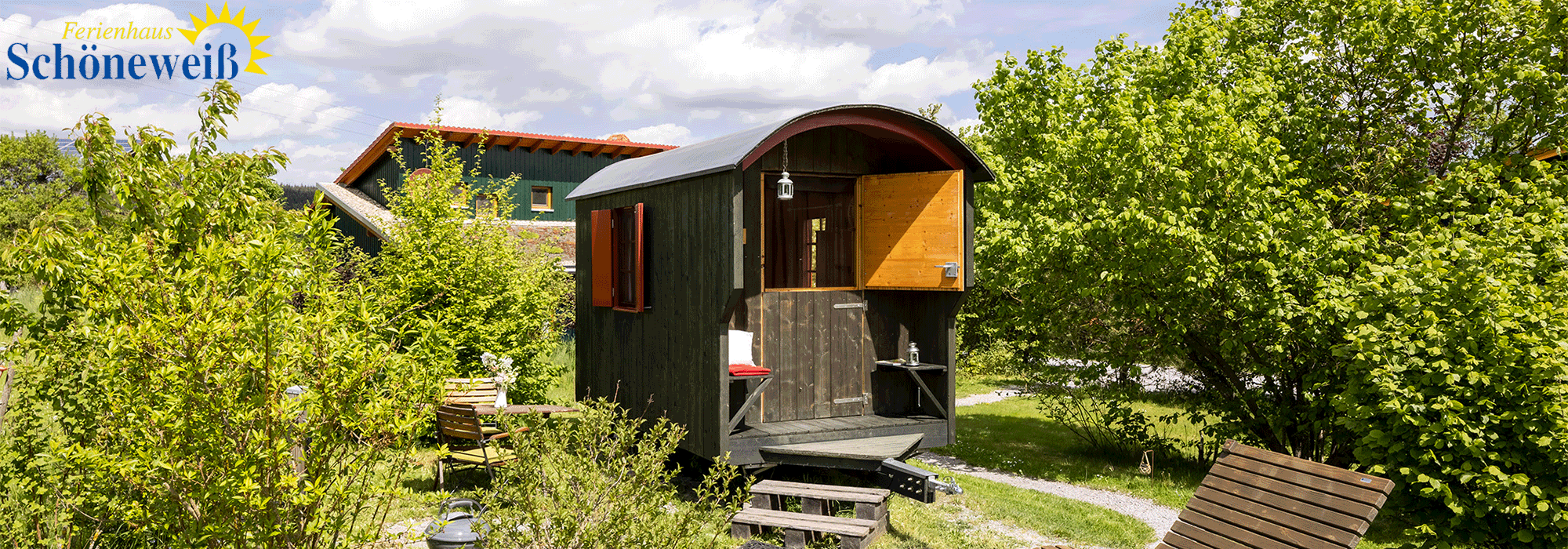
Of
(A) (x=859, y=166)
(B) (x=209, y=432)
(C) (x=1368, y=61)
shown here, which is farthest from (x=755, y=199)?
(C) (x=1368, y=61)

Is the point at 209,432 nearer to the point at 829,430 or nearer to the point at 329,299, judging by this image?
the point at 329,299

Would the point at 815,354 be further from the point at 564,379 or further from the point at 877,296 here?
the point at 564,379

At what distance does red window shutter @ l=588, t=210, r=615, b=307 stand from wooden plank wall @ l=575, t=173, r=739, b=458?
153 mm

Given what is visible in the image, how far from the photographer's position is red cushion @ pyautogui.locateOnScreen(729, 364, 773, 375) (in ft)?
23.0

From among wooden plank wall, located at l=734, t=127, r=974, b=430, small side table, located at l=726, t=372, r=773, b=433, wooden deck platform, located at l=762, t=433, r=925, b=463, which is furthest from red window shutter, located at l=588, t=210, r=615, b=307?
wooden deck platform, located at l=762, t=433, r=925, b=463

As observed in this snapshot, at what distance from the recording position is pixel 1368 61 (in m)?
8.91

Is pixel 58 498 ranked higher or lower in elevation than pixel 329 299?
lower

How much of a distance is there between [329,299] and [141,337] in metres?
0.64

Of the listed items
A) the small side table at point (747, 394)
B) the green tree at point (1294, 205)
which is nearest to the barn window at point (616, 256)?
the small side table at point (747, 394)

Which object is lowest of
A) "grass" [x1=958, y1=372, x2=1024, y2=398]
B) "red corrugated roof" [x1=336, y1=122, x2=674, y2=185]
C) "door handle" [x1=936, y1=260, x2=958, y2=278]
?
"grass" [x1=958, y1=372, x2=1024, y2=398]

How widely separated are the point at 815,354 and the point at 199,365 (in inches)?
198

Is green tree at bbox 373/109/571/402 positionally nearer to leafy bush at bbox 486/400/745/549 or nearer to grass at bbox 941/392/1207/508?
grass at bbox 941/392/1207/508

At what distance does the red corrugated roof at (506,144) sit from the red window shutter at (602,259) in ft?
40.1

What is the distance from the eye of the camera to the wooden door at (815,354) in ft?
24.9
